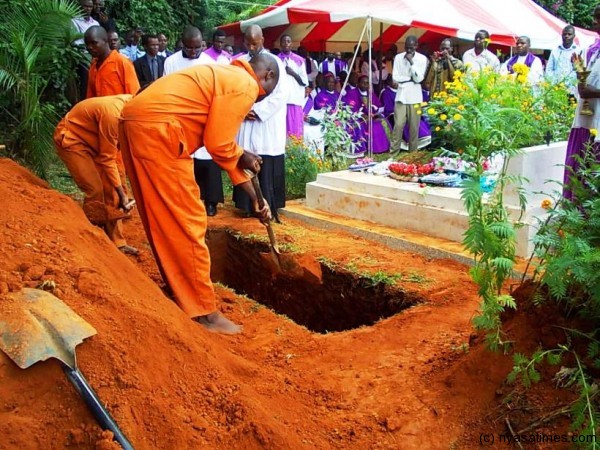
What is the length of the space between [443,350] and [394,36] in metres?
10.9

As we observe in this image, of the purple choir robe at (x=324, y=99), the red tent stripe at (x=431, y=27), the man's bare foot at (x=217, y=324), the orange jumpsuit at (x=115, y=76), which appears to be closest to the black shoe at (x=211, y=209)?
the orange jumpsuit at (x=115, y=76)

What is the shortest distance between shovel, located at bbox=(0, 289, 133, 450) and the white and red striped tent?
26.1 feet

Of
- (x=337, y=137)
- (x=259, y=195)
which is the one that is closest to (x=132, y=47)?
(x=337, y=137)

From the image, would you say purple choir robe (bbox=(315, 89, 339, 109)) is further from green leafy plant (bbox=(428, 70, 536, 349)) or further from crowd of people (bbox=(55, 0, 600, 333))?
green leafy plant (bbox=(428, 70, 536, 349))

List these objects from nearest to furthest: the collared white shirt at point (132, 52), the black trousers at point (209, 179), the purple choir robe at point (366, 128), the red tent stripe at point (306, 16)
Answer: the black trousers at point (209, 179) < the red tent stripe at point (306, 16) < the collared white shirt at point (132, 52) < the purple choir robe at point (366, 128)

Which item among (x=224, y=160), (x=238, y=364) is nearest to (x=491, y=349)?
(x=238, y=364)

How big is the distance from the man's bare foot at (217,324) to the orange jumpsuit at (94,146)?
4.92ft

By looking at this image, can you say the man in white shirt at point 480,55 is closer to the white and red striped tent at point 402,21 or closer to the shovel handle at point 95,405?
the white and red striped tent at point 402,21

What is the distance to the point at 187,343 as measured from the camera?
2885mm

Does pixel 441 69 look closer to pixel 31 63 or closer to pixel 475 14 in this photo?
pixel 475 14

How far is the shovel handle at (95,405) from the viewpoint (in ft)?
7.32

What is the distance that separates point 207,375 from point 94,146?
2606mm

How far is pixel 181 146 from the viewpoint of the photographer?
362 cm

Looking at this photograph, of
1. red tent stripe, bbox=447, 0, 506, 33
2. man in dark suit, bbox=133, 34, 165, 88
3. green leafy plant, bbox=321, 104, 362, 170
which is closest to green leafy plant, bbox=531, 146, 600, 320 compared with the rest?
green leafy plant, bbox=321, 104, 362, 170
